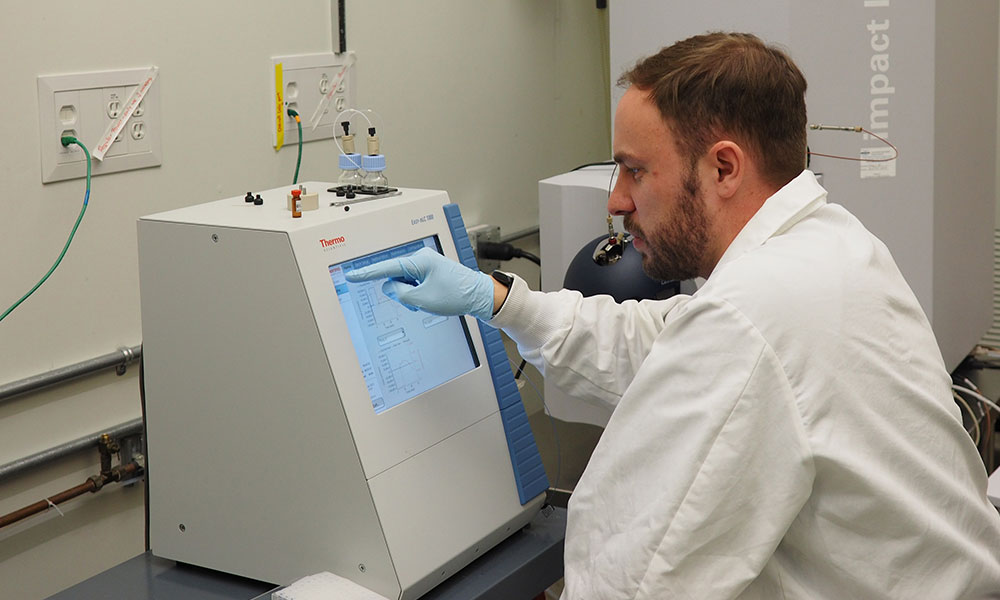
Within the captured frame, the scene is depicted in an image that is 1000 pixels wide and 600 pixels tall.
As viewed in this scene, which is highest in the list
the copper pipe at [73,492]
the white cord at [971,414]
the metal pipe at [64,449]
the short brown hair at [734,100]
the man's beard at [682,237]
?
the short brown hair at [734,100]

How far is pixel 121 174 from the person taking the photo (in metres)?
1.73

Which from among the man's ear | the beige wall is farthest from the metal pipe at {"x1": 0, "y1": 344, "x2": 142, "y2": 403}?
the man's ear

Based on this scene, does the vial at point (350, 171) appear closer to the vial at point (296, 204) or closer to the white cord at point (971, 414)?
the vial at point (296, 204)

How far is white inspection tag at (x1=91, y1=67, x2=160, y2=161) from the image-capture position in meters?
1.68

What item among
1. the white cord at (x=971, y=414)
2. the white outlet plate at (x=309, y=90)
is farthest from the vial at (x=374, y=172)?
the white cord at (x=971, y=414)

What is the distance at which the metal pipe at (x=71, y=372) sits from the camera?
160cm

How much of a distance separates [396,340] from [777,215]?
46 cm

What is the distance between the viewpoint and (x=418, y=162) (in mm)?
2400

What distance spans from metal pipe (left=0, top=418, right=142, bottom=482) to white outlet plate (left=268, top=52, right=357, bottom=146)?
609 millimetres

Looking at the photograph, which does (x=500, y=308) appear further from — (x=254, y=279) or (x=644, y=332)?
(x=254, y=279)

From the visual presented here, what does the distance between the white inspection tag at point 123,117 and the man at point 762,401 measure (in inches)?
28.7

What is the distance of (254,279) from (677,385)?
470mm

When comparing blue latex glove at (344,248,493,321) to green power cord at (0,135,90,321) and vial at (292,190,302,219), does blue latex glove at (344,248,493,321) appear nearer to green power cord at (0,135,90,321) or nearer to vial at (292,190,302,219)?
vial at (292,190,302,219)

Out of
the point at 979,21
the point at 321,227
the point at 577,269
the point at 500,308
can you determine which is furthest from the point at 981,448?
the point at 321,227
